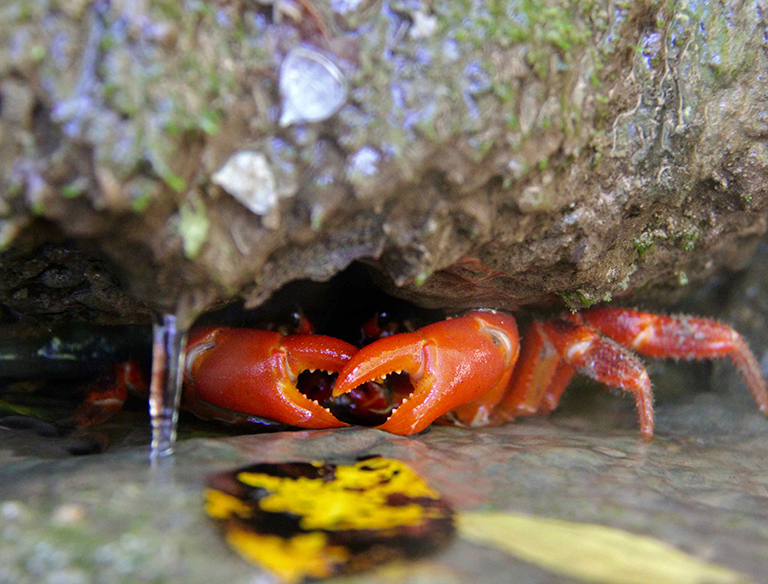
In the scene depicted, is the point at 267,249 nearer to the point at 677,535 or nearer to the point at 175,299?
the point at 175,299

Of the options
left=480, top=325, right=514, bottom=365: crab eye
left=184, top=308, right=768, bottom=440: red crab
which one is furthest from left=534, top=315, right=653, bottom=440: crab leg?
left=480, top=325, right=514, bottom=365: crab eye

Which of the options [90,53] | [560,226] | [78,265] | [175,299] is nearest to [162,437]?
[175,299]

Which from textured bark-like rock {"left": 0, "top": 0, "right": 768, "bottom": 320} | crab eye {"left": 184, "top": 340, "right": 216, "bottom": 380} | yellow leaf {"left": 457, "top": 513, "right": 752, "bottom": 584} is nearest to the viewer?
yellow leaf {"left": 457, "top": 513, "right": 752, "bottom": 584}

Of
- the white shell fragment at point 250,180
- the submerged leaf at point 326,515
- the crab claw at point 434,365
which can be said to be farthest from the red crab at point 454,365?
the white shell fragment at point 250,180

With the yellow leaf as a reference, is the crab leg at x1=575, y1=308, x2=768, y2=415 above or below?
above

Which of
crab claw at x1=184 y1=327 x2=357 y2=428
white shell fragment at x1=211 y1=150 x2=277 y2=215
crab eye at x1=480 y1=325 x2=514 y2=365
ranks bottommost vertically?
→ crab claw at x1=184 y1=327 x2=357 y2=428

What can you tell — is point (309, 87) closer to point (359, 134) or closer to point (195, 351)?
point (359, 134)

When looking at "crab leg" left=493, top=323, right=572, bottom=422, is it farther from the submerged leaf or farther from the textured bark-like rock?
the submerged leaf

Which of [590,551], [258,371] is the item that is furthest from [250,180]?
[590,551]

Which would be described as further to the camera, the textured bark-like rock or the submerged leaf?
the textured bark-like rock
